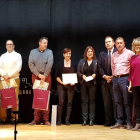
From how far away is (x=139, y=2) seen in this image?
6023 mm

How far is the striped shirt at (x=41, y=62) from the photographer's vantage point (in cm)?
592

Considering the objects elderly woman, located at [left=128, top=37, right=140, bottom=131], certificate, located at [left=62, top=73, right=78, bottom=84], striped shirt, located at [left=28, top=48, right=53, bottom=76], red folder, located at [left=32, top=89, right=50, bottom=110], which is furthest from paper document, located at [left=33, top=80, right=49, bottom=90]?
elderly woman, located at [left=128, top=37, right=140, bottom=131]

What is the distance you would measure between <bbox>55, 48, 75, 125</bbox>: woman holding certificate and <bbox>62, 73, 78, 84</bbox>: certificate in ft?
0.09

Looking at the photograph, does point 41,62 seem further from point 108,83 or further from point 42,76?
point 108,83

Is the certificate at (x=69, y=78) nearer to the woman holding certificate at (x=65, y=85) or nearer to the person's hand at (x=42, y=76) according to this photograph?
the woman holding certificate at (x=65, y=85)

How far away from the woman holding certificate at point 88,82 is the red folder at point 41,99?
0.66 metres

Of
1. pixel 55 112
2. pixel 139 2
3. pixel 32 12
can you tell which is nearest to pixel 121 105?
pixel 55 112

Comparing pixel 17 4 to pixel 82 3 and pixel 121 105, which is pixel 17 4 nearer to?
pixel 82 3

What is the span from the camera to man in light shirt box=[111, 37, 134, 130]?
17.3 ft

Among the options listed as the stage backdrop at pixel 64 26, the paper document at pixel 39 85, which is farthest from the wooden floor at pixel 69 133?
the stage backdrop at pixel 64 26

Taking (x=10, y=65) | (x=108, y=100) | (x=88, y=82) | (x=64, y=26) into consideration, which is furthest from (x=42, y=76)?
(x=108, y=100)

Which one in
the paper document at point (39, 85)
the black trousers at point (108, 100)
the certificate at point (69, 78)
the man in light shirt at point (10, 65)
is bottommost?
the black trousers at point (108, 100)

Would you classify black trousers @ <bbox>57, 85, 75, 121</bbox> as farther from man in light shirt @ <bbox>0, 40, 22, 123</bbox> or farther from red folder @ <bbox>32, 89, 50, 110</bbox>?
man in light shirt @ <bbox>0, 40, 22, 123</bbox>

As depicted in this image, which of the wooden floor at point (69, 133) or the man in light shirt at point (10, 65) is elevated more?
the man in light shirt at point (10, 65)
